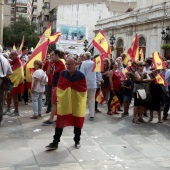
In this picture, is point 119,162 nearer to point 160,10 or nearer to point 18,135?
point 18,135

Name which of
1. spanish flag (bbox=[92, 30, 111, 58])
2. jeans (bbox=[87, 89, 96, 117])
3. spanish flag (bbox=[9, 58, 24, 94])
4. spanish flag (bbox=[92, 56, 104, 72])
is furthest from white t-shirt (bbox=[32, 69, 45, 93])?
spanish flag (bbox=[92, 30, 111, 58])

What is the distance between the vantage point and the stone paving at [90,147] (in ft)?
17.2

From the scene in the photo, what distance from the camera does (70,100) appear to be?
598 centimetres

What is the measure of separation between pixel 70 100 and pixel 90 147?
0.99m

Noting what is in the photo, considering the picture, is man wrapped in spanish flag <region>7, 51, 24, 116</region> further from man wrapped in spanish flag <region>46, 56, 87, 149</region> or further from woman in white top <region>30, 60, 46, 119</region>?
man wrapped in spanish flag <region>46, 56, 87, 149</region>

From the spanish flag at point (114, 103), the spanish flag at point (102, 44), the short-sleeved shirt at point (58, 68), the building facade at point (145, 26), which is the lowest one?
the spanish flag at point (114, 103)

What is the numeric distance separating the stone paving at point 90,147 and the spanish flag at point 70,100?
0.53 meters

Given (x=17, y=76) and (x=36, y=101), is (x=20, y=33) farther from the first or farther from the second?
(x=36, y=101)

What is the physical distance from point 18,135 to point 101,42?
14.6 feet

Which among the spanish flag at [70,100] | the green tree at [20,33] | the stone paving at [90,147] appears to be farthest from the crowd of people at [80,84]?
the green tree at [20,33]

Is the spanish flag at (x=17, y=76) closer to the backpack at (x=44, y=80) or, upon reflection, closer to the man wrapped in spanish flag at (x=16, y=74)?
the man wrapped in spanish flag at (x=16, y=74)

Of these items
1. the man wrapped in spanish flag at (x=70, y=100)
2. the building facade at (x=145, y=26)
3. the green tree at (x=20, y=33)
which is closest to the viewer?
the man wrapped in spanish flag at (x=70, y=100)

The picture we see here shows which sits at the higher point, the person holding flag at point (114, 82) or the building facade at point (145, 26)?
the building facade at point (145, 26)

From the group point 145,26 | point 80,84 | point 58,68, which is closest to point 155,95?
point 58,68
